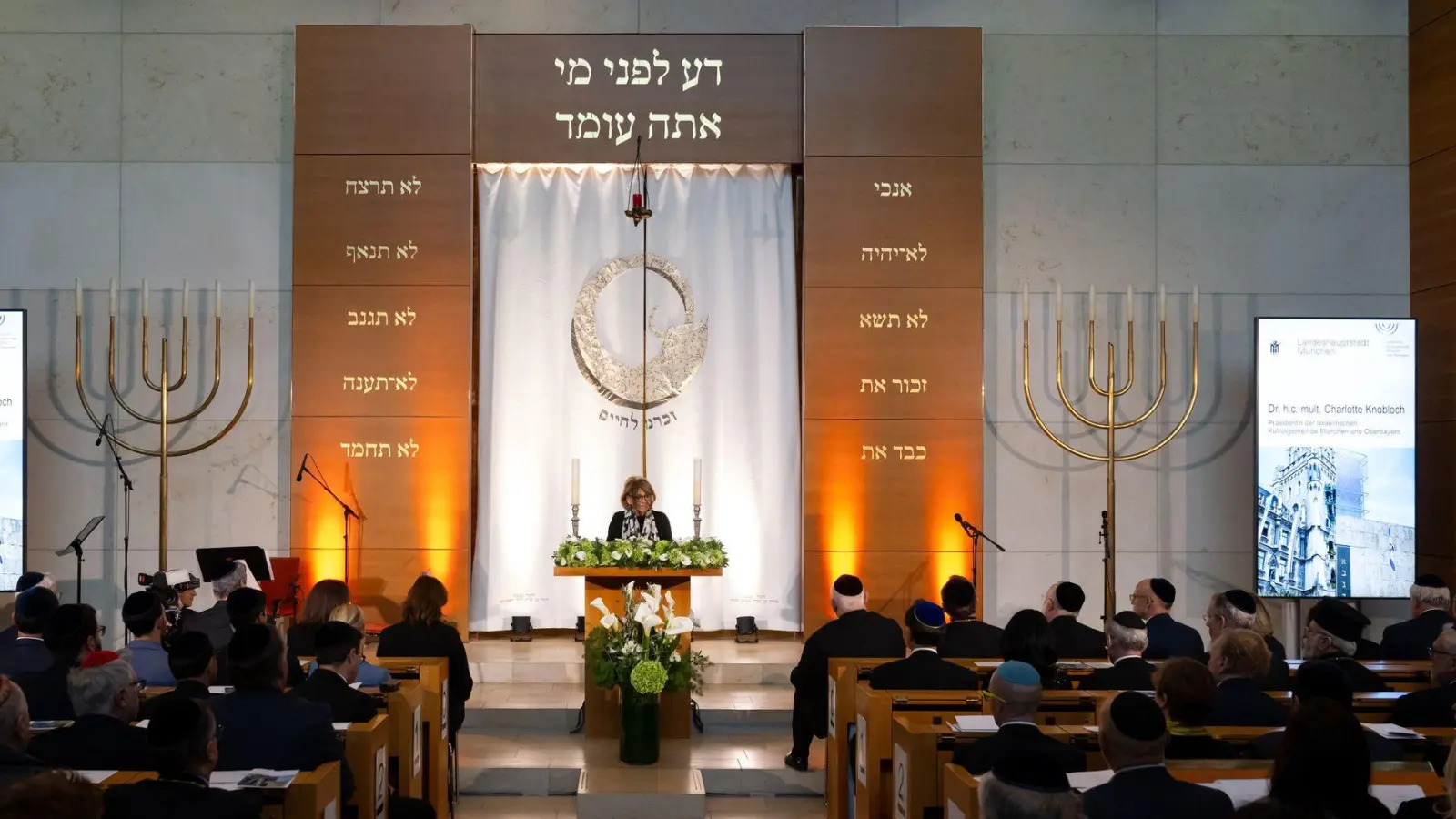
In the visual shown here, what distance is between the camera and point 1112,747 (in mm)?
2893

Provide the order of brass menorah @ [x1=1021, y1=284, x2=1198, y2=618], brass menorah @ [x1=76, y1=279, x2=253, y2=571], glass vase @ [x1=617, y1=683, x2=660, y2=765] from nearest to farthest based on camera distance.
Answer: glass vase @ [x1=617, y1=683, x2=660, y2=765], brass menorah @ [x1=76, y1=279, x2=253, y2=571], brass menorah @ [x1=1021, y1=284, x2=1198, y2=618]

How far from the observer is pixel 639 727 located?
6270 mm

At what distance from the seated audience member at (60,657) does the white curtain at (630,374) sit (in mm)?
4237

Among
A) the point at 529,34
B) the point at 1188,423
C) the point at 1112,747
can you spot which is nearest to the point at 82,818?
the point at 1112,747

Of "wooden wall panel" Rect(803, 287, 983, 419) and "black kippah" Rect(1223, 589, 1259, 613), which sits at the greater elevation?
"wooden wall panel" Rect(803, 287, 983, 419)

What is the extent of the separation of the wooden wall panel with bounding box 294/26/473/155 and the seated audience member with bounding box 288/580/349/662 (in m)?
3.97

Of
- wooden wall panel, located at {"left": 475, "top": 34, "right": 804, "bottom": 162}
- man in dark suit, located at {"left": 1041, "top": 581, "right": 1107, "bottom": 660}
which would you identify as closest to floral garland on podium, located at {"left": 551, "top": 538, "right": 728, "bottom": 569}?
man in dark suit, located at {"left": 1041, "top": 581, "right": 1107, "bottom": 660}

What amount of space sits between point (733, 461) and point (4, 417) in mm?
4532

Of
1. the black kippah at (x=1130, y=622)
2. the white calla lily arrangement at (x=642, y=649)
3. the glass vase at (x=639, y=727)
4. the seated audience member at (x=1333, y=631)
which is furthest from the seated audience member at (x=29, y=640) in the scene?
the seated audience member at (x=1333, y=631)

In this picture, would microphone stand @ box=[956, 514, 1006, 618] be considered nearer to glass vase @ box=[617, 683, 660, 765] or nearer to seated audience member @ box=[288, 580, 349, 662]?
glass vase @ box=[617, 683, 660, 765]

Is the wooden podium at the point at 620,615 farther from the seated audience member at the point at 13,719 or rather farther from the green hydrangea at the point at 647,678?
the seated audience member at the point at 13,719

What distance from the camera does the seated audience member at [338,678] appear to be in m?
4.25

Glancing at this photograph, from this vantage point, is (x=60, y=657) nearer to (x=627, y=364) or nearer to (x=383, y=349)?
(x=383, y=349)

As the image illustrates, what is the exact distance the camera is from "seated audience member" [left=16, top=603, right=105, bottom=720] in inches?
171
